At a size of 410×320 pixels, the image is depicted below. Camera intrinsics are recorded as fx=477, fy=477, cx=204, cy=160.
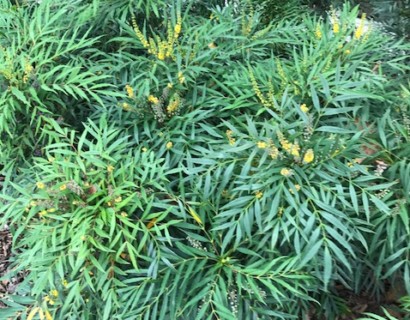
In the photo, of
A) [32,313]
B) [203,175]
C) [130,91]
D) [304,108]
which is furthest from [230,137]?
[32,313]

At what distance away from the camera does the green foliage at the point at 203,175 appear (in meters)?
1.48

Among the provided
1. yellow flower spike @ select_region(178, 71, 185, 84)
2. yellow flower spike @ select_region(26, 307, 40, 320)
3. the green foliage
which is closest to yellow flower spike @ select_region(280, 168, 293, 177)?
the green foliage

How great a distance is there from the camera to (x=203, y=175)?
5.31 feet

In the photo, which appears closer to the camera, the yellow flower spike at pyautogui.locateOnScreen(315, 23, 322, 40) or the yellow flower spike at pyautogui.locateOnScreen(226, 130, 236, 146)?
the yellow flower spike at pyautogui.locateOnScreen(226, 130, 236, 146)

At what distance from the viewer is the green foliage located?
1.48 m

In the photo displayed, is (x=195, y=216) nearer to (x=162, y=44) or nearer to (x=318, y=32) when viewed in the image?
(x=162, y=44)

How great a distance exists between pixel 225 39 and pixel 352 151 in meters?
0.75

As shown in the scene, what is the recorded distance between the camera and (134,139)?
1.78 metres

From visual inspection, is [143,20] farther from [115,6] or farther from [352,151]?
[352,151]

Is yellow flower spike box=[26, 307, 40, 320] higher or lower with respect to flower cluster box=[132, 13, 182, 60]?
lower

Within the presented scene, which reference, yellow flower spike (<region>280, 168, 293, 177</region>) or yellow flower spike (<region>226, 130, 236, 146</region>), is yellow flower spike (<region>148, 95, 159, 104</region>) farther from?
yellow flower spike (<region>280, 168, 293, 177</region>)

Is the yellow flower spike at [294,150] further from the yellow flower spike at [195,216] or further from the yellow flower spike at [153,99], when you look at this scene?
the yellow flower spike at [153,99]

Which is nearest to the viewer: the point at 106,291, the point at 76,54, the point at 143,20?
the point at 106,291

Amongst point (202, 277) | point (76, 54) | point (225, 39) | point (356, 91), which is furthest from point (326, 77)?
point (76, 54)
